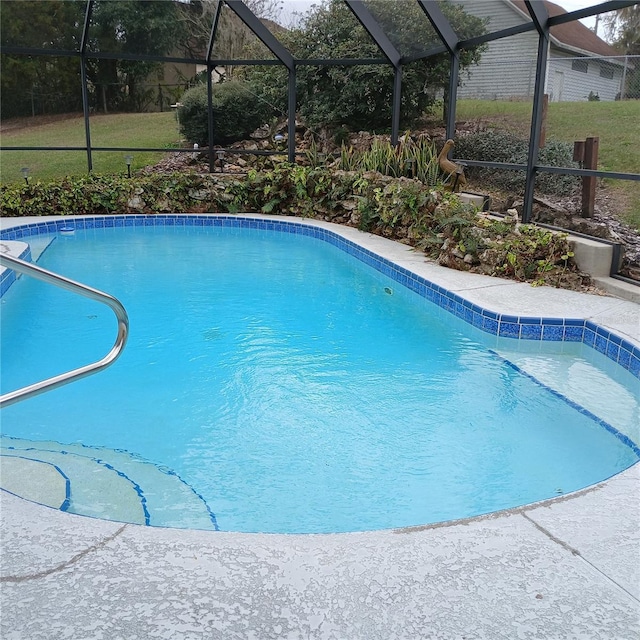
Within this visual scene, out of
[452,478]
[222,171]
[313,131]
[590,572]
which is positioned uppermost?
[313,131]

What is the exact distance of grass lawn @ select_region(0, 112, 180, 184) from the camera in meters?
12.4

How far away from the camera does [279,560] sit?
1.81 m

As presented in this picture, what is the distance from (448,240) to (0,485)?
4973 mm

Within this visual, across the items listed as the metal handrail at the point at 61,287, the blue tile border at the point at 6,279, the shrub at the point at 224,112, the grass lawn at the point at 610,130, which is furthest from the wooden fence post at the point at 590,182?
the shrub at the point at 224,112

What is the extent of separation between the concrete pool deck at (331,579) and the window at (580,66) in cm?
568

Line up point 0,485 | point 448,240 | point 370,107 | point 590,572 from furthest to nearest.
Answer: point 370,107
point 448,240
point 0,485
point 590,572

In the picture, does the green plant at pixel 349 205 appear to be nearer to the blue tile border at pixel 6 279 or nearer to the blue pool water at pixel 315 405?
the blue pool water at pixel 315 405

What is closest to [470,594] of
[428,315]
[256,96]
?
[428,315]

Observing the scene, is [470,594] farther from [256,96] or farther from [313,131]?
[256,96]

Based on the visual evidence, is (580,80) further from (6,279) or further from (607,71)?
(6,279)

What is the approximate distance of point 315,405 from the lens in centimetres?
372

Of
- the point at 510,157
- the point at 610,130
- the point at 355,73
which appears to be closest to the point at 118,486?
the point at 610,130

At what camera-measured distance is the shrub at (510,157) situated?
6.95 metres

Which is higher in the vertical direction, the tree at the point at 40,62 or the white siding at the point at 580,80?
the tree at the point at 40,62
